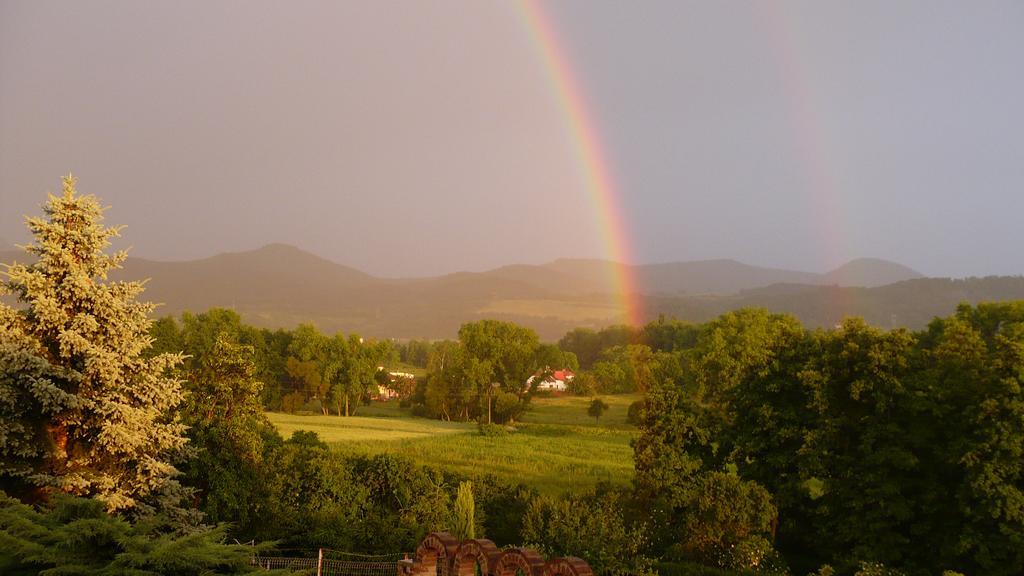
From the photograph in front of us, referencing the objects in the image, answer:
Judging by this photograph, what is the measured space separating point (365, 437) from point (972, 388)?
1756 inches

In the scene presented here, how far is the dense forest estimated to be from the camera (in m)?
18.8

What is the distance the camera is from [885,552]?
24.8 m

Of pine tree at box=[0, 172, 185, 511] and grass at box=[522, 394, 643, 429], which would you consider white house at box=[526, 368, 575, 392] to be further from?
pine tree at box=[0, 172, 185, 511]

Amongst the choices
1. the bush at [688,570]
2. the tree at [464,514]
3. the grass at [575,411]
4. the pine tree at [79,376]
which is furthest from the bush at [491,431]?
the pine tree at [79,376]

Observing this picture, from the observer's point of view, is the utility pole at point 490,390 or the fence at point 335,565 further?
the utility pole at point 490,390

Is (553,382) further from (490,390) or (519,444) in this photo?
(519,444)

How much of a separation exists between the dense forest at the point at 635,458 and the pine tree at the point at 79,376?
53mm

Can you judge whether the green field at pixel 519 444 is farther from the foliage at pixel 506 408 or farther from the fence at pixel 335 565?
the fence at pixel 335 565

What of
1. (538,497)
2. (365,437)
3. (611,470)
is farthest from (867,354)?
(365,437)

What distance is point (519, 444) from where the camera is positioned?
195 feet

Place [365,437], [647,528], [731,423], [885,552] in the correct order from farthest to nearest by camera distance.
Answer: [365,437] < [731,423] < [647,528] < [885,552]

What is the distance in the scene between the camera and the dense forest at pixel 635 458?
18.8m

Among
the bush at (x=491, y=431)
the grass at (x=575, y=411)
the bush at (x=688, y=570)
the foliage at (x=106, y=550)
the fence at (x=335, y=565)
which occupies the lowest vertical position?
the grass at (x=575, y=411)

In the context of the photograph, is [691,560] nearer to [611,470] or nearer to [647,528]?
[647,528]
